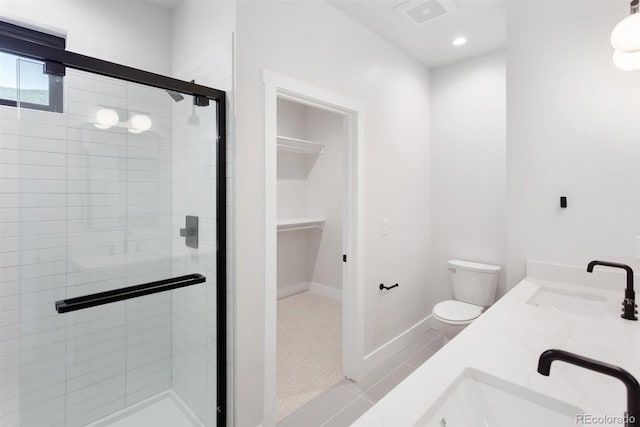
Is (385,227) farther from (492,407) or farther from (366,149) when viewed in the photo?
(492,407)

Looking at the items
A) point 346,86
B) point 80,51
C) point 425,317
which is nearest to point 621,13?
point 346,86

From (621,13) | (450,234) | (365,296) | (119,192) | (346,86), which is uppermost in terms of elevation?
(621,13)

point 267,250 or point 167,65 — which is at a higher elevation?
point 167,65

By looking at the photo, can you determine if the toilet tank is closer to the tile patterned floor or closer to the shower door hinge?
the tile patterned floor

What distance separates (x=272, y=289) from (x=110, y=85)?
53.8 inches

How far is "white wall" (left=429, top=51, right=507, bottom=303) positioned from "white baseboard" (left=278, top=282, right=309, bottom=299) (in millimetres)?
1889

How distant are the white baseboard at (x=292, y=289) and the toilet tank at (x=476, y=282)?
2222 mm

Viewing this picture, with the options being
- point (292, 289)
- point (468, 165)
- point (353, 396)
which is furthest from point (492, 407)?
point (292, 289)

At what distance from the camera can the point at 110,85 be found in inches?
62.6

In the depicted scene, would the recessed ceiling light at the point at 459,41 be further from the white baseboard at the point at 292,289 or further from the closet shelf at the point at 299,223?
the white baseboard at the point at 292,289

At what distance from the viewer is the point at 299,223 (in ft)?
13.1

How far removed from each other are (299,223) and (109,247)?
2.44 metres

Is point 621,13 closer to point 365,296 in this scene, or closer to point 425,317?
point 365,296

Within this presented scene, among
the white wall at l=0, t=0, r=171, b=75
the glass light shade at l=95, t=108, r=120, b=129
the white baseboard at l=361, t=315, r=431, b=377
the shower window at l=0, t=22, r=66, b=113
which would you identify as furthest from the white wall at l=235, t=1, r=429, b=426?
the white wall at l=0, t=0, r=171, b=75
